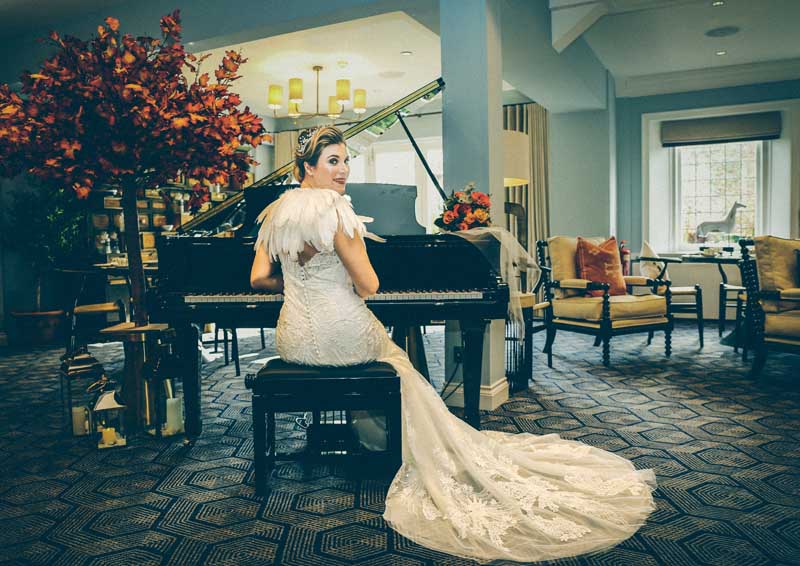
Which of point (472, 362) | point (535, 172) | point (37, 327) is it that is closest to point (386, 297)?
point (472, 362)

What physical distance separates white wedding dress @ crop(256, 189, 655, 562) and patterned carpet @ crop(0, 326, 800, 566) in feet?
0.34

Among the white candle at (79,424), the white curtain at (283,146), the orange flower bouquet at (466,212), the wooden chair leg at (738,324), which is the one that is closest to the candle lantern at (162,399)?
the white candle at (79,424)

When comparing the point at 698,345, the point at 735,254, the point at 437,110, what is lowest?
the point at 698,345

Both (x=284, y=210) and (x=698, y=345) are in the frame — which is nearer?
(x=284, y=210)

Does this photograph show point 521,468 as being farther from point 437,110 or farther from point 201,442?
point 437,110

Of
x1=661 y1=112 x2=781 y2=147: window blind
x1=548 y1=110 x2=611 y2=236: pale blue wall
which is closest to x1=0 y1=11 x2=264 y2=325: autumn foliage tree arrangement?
x1=548 y1=110 x2=611 y2=236: pale blue wall

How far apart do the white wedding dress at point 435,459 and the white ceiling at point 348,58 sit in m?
3.54

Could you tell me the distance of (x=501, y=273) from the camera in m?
3.15

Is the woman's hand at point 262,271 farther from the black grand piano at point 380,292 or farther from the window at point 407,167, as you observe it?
the window at point 407,167

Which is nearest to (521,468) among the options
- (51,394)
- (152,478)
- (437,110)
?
(152,478)

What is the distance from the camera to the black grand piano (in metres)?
2.84

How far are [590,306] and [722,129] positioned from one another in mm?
4053

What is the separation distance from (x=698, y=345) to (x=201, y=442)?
15.4 ft

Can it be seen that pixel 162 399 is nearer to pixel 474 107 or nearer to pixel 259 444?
pixel 259 444
